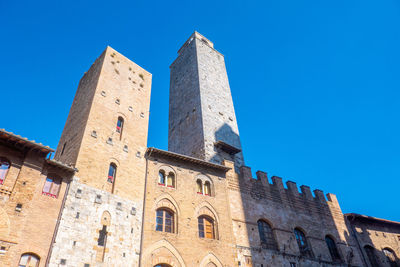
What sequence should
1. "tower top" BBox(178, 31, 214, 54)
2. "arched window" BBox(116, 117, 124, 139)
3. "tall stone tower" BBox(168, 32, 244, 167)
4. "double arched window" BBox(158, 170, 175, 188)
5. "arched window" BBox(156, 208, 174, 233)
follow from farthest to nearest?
"tower top" BBox(178, 31, 214, 54) → "tall stone tower" BBox(168, 32, 244, 167) → "arched window" BBox(116, 117, 124, 139) → "double arched window" BBox(158, 170, 175, 188) → "arched window" BBox(156, 208, 174, 233)

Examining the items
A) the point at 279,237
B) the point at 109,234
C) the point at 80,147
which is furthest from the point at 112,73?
the point at 279,237

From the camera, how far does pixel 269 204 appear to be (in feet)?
67.5

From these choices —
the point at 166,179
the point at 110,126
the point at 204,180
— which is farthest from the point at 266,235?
the point at 110,126

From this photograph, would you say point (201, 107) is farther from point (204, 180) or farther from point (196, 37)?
point (196, 37)

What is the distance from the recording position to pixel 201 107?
1018 inches

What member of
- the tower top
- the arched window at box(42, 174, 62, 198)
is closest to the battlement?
the arched window at box(42, 174, 62, 198)

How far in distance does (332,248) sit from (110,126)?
17.1 metres

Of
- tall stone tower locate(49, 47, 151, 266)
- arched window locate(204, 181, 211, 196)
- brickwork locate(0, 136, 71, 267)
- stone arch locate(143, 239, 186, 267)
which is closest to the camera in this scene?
brickwork locate(0, 136, 71, 267)

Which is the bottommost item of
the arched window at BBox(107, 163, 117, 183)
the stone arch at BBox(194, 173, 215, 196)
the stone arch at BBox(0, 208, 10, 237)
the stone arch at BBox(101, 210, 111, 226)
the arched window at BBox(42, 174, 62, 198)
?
the stone arch at BBox(0, 208, 10, 237)

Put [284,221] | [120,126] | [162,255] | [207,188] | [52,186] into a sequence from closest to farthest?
[52,186] < [162,255] < [120,126] < [207,188] < [284,221]

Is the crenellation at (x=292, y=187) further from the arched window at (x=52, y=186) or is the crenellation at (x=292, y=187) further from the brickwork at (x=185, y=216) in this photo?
the arched window at (x=52, y=186)

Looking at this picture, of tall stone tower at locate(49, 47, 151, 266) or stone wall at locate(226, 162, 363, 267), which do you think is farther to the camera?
stone wall at locate(226, 162, 363, 267)

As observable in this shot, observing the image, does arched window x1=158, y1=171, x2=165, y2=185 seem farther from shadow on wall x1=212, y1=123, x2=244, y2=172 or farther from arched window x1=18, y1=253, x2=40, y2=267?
arched window x1=18, y1=253, x2=40, y2=267

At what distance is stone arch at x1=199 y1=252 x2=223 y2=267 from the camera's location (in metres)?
15.4
